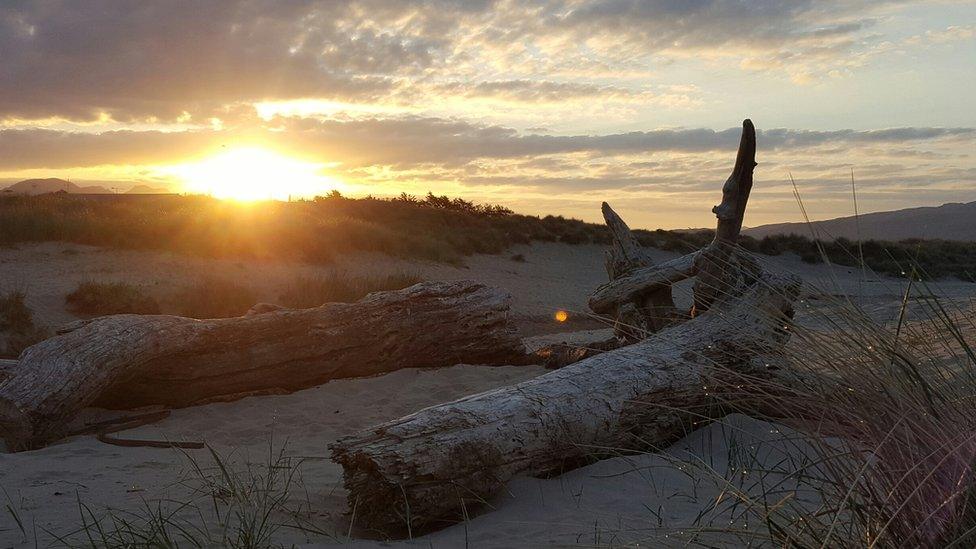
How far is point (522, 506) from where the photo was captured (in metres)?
3.95

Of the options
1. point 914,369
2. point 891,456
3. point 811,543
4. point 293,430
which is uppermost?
point 914,369

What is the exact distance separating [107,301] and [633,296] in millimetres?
8705

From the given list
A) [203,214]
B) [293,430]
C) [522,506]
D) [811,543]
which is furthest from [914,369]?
[203,214]

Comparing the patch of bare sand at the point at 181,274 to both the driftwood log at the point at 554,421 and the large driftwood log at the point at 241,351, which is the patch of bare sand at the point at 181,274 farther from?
the driftwood log at the point at 554,421

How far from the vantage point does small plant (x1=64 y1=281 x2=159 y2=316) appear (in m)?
11.9

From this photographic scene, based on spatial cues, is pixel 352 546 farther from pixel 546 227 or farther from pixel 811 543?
pixel 546 227

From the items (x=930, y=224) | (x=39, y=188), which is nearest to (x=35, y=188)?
(x=39, y=188)

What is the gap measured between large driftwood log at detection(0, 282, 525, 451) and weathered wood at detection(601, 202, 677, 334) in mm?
1253

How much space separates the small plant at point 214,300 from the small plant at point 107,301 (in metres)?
0.52

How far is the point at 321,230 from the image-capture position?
19703mm

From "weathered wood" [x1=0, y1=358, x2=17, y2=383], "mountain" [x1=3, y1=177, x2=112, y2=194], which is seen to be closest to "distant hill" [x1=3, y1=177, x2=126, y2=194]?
"mountain" [x1=3, y1=177, x2=112, y2=194]

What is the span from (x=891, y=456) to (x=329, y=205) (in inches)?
1166

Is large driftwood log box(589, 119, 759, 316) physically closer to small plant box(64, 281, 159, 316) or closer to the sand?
the sand

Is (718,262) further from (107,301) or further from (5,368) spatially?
(107,301)
